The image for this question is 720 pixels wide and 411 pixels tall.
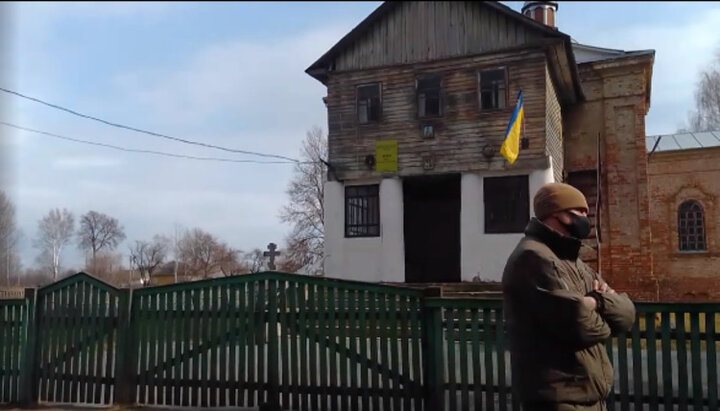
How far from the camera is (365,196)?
1786 centimetres

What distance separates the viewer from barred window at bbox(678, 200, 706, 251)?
14.2 metres

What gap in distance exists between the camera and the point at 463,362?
5.20 metres

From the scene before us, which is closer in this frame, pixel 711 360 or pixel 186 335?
pixel 711 360

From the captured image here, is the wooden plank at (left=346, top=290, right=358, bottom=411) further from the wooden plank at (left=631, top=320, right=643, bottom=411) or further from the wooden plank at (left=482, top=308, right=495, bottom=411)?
the wooden plank at (left=631, top=320, right=643, bottom=411)

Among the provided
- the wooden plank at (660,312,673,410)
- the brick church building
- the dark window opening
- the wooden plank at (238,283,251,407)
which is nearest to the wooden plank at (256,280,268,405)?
the wooden plank at (238,283,251,407)

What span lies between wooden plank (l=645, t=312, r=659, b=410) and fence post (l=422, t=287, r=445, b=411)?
5.61 feet

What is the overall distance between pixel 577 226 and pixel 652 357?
2.65 meters

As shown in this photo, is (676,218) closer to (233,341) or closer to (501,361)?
(501,361)

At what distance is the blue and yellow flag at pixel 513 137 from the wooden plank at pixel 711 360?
10393mm

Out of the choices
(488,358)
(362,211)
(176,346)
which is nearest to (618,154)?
(362,211)

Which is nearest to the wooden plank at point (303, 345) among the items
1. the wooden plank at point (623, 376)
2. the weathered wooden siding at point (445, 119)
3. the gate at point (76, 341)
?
the gate at point (76, 341)

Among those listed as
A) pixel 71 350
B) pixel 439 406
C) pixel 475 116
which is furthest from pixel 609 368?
pixel 475 116

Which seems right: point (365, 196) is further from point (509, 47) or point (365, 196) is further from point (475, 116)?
point (509, 47)

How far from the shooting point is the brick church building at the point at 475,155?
16078mm
